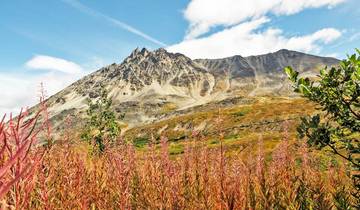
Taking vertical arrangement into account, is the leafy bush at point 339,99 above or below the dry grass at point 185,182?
above

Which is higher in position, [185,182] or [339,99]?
[339,99]

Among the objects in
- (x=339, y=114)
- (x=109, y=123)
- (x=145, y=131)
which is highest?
(x=339, y=114)

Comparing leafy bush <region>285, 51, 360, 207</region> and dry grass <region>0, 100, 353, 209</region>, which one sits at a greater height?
leafy bush <region>285, 51, 360, 207</region>

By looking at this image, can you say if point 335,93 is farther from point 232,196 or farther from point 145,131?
point 145,131

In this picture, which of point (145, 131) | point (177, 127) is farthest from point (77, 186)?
point (145, 131)

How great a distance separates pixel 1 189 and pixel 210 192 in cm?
435

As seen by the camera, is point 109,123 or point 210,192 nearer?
point 210,192

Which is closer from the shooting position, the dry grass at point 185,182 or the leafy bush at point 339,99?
the dry grass at point 185,182

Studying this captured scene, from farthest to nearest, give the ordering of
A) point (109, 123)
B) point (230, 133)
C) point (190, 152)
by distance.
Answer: point (230, 133) → point (109, 123) → point (190, 152)

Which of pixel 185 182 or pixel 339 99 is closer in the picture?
pixel 339 99

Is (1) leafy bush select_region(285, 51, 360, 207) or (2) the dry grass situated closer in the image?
(2) the dry grass

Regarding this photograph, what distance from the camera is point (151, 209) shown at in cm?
517

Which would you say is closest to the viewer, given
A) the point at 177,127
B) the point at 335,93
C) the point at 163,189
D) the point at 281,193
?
the point at 163,189

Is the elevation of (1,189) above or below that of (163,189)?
above
